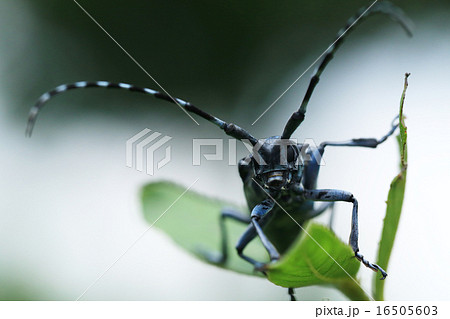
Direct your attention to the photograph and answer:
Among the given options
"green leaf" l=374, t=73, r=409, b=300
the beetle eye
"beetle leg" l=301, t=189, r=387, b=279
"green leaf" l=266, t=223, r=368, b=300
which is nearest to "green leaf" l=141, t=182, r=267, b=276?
"beetle leg" l=301, t=189, r=387, b=279

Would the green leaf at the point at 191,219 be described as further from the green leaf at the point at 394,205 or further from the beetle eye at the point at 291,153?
the green leaf at the point at 394,205

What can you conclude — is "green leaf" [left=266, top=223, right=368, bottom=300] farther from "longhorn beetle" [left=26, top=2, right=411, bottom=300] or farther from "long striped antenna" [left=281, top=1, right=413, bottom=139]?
"long striped antenna" [left=281, top=1, right=413, bottom=139]

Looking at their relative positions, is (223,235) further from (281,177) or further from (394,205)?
(394,205)

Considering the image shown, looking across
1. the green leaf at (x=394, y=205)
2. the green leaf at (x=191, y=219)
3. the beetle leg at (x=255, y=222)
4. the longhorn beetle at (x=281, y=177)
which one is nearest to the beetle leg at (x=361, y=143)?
the longhorn beetle at (x=281, y=177)

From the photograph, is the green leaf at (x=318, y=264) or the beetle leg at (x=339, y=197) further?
the beetle leg at (x=339, y=197)

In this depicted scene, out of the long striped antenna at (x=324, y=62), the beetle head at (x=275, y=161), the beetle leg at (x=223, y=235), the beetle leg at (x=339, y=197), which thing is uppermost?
the long striped antenna at (x=324, y=62)

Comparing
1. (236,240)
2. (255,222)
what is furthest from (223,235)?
(255,222)

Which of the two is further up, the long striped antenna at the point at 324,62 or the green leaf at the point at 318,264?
the long striped antenna at the point at 324,62

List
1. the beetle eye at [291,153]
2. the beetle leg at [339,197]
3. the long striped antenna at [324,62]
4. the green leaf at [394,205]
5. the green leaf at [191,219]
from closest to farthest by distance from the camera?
the green leaf at [394,205]
the beetle leg at [339,197]
the long striped antenna at [324,62]
the beetle eye at [291,153]
the green leaf at [191,219]

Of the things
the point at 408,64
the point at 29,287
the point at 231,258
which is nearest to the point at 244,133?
the point at 231,258
